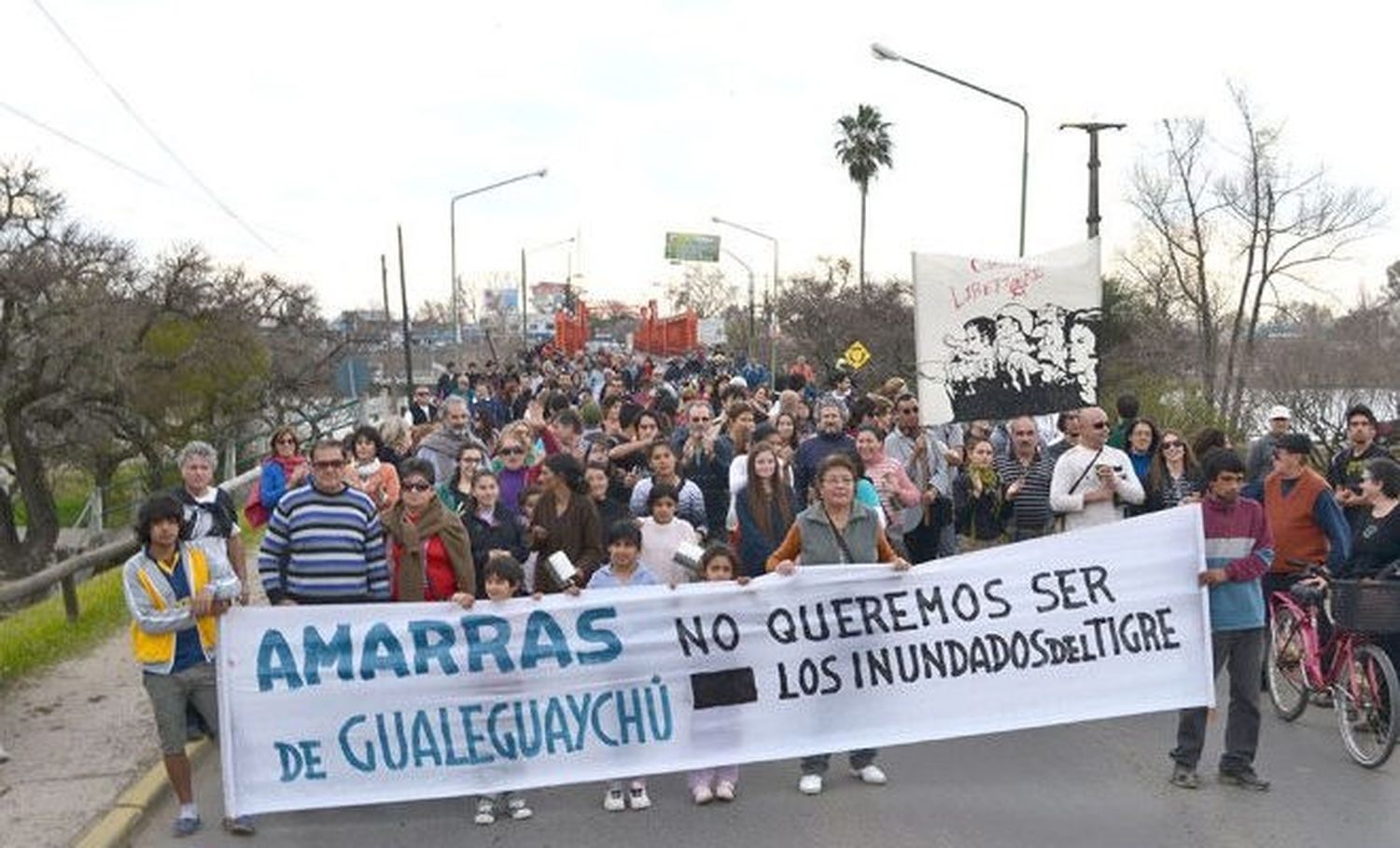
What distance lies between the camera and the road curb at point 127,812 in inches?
244

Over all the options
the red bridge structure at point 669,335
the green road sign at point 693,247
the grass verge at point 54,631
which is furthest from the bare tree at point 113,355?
the green road sign at point 693,247

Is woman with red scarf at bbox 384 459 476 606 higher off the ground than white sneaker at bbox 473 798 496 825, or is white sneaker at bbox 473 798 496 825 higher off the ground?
woman with red scarf at bbox 384 459 476 606

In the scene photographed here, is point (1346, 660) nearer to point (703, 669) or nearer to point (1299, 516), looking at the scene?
point (1299, 516)

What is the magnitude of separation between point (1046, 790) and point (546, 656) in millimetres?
2553

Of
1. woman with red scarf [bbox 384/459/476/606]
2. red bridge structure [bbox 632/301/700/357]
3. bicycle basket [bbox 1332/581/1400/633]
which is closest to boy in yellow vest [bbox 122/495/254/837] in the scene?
woman with red scarf [bbox 384/459/476/606]

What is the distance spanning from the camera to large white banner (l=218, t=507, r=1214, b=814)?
6398 mm

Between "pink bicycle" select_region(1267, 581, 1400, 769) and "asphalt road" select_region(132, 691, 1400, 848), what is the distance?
8.5 inches

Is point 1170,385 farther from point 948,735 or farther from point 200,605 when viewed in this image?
point 200,605

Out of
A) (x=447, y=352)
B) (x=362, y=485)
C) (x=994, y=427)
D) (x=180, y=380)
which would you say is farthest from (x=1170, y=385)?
(x=447, y=352)

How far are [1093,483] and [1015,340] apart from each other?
2015 mm

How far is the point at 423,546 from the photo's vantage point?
691 cm

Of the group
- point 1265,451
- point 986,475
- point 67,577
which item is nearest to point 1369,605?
point 1265,451

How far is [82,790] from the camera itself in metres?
6.89

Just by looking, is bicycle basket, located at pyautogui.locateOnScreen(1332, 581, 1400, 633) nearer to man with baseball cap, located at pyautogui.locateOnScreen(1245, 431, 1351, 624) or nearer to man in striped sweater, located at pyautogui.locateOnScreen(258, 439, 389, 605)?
man with baseball cap, located at pyautogui.locateOnScreen(1245, 431, 1351, 624)
